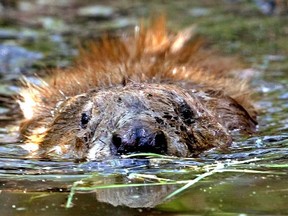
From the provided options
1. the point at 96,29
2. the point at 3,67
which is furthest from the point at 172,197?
the point at 96,29

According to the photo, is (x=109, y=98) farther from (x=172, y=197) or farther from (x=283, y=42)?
(x=283, y=42)

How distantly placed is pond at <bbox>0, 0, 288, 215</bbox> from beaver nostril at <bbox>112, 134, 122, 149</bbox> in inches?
4.5

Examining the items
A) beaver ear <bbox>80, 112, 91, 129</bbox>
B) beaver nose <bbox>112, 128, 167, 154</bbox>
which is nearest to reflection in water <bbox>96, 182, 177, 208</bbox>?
beaver nose <bbox>112, 128, 167, 154</bbox>

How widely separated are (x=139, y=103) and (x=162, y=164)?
619mm

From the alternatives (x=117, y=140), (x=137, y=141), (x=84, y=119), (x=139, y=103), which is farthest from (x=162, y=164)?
(x=84, y=119)

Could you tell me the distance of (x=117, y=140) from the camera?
412cm

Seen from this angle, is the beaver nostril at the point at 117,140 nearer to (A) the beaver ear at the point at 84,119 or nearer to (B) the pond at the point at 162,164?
(B) the pond at the point at 162,164

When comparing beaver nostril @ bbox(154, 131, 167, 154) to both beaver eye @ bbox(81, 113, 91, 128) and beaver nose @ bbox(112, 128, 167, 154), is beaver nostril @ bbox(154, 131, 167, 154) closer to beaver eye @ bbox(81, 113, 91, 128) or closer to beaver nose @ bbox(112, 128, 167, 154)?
beaver nose @ bbox(112, 128, 167, 154)

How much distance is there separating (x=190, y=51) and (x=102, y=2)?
5.47 metres

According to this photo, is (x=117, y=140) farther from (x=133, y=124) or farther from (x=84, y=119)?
(x=84, y=119)

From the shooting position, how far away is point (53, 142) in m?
4.94

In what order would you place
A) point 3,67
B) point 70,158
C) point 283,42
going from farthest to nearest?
1. point 283,42
2. point 3,67
3. point 70,158

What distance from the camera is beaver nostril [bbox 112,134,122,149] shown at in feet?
13.5

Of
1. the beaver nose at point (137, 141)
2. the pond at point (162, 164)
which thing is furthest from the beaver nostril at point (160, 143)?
the pond at point (162, 164)
